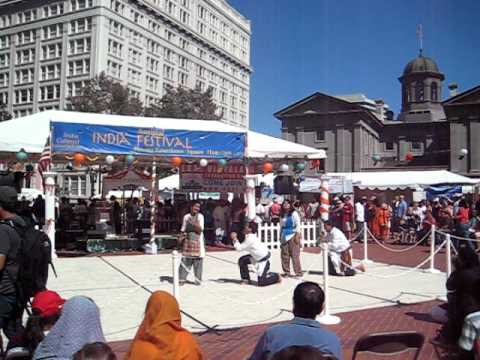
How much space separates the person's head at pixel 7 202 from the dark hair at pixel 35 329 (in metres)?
1.10

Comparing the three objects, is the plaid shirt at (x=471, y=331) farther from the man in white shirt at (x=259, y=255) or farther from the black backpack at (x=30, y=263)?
the man in white shirt at (x=259, y=255)

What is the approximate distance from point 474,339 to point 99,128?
40.8 ft

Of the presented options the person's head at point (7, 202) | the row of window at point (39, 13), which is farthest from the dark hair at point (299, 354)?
the row of window at point (39, 13)

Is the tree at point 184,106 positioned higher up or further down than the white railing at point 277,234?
higher up

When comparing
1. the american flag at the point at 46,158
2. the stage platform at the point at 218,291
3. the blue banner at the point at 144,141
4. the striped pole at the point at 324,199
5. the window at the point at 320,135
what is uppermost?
the window at the point at 320,135

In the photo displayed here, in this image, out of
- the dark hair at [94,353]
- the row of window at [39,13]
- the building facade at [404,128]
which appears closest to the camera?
the dark hair at [94,353]

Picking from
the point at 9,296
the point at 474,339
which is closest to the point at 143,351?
the point at 9,296

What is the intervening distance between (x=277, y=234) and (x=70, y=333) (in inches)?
598

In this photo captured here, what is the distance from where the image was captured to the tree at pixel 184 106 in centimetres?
4512

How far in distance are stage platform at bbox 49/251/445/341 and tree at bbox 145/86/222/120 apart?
32.1m

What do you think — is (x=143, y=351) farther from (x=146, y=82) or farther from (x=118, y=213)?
(x=146, y=82)

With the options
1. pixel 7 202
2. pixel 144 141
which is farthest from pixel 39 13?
pixel 7 202

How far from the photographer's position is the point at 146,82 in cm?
7981

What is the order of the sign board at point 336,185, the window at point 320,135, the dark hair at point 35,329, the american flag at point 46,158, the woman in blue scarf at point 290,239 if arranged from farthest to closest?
1. the window at point 320,135
2. the sign board at point 336,185
3. the american flag at point 46,158
4. the woman in blue scarf at point 290,239
5. the dark hair at point 35,329
